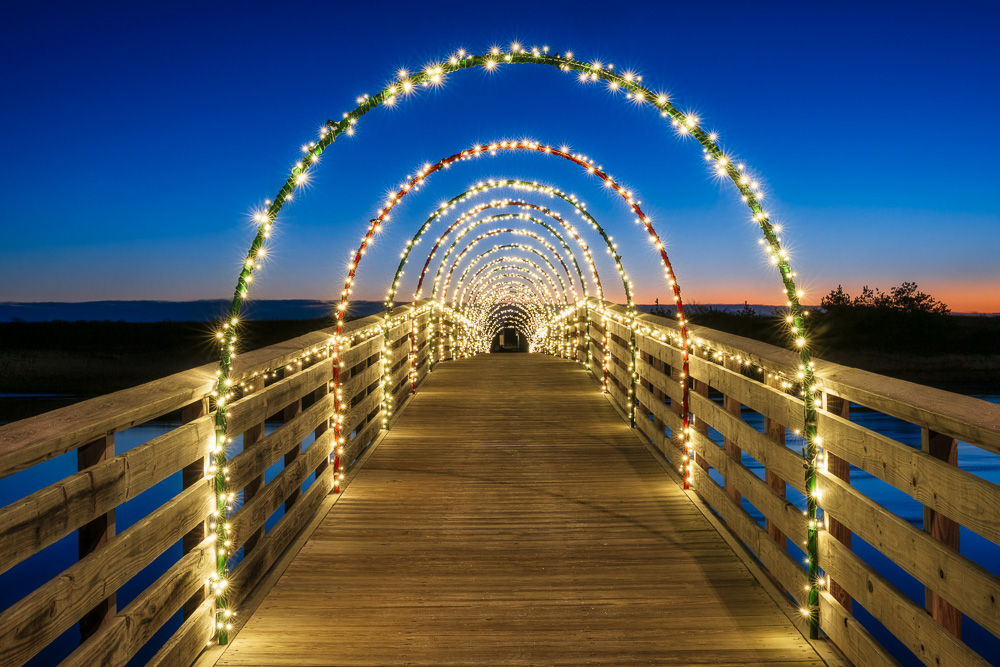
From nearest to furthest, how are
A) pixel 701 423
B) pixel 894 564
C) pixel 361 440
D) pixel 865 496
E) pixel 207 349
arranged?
pixel 865 496 < pixel 701 423 < pixel 361 440 < pixel 894 564 < pixel 207 349

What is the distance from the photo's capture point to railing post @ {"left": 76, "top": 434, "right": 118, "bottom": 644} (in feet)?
6.40

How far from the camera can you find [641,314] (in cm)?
642

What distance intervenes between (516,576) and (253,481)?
1387 mm

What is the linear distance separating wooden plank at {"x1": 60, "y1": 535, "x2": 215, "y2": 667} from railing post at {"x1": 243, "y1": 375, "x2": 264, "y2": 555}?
0.56 meters

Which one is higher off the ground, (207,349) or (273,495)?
(273,495)

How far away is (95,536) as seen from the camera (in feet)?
6.45

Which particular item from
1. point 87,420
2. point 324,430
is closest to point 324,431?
point 324,430

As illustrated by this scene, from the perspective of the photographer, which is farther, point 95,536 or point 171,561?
point 171,561

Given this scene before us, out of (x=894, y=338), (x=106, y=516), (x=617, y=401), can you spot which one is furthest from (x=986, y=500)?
(x=894, y=338)

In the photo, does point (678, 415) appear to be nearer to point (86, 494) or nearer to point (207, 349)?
point (86, 494)

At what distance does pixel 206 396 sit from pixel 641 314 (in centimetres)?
458

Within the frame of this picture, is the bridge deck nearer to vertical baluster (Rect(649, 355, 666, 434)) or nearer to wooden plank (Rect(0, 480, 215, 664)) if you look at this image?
vertical baluster (Rect(649, 355, 666, 434))

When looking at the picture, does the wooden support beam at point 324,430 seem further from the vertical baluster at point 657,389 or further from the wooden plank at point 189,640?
the vertical baluster at point 657,389

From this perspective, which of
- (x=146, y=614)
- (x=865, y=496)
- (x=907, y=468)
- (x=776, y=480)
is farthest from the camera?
(x=776, y=480)
